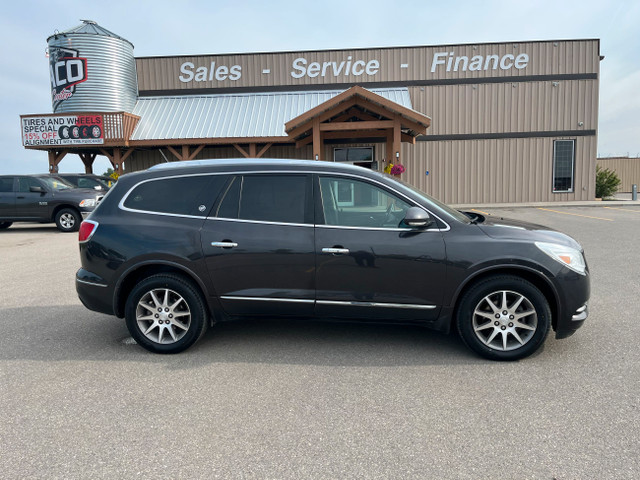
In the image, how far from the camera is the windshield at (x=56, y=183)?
44.4 ft

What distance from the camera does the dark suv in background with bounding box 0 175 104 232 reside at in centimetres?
1340

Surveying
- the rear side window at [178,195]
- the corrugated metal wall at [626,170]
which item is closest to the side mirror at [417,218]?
the rear side window at [178,195]

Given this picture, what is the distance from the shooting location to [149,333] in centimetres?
409

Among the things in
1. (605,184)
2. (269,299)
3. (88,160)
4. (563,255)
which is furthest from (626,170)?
(269,299)

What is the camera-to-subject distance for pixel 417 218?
3.70 m

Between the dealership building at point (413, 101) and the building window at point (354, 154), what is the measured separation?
0.05 metres

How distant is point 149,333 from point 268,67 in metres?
21.1

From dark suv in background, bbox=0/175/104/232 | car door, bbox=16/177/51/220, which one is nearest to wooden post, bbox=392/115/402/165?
dark suv in background, bbox=0/175/104/232

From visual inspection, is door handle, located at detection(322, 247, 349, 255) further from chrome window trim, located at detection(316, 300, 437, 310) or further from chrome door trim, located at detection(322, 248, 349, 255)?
chrome window trim, located at detection(316, 300, 437, 310)

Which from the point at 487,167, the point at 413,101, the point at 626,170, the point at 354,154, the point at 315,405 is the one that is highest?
the point at 413,101

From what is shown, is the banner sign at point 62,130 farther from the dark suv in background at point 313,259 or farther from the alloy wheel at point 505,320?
the alloy wheel at point 505,320

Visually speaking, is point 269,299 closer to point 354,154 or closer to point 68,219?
point 68,219

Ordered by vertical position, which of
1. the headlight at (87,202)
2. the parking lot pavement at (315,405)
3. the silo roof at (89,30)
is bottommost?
the parking lot pavement at (315,405)

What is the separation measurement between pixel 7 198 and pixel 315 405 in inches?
A: 559
